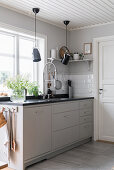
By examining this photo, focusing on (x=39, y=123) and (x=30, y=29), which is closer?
(x=39, y=123)

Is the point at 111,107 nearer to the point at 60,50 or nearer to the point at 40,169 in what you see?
the point at 60,50

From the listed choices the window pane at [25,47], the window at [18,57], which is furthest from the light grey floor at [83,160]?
the window pane at [25,47]

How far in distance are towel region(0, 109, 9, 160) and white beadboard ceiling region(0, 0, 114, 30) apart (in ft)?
5.76

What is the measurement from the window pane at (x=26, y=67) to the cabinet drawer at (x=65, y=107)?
37.6 inches

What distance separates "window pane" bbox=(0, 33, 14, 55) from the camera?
399 cm

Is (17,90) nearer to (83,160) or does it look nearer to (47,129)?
(47,129)

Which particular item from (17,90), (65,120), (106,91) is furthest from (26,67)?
(106,91)

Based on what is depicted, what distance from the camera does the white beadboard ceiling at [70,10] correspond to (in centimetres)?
363

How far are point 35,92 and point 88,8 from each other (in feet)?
5.61

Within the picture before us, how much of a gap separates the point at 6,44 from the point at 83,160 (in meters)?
2.26

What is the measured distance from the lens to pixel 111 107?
15.5 feet

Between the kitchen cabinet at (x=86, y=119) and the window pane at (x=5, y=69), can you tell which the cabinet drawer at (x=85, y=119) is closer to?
the kitchen cabinet at (x=86, y=119)

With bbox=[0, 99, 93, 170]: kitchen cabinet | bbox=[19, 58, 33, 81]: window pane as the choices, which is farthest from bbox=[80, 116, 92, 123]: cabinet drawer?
bbox=[19, 58, 33, 81]: window pane

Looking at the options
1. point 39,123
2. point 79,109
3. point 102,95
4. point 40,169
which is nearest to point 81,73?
point 102,95
